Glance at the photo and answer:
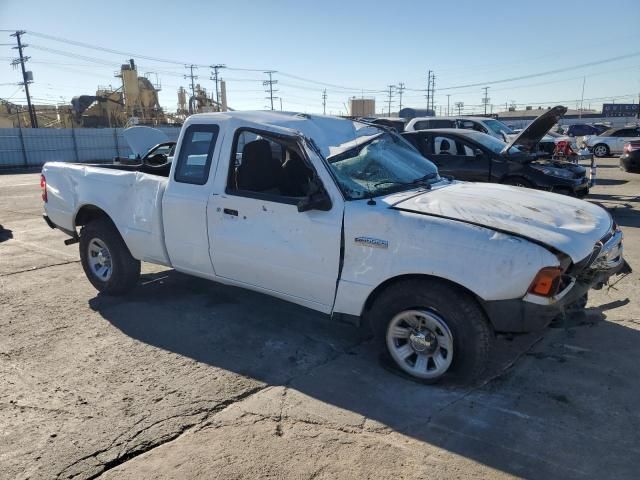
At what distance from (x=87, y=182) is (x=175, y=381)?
2.81 meters

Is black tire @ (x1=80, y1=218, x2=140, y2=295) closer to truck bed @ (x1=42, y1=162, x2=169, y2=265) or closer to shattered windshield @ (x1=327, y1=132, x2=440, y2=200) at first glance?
truck bed @ (x1=42, y1=162, x2=169, y2=265)

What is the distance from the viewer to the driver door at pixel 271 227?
12.3 ft

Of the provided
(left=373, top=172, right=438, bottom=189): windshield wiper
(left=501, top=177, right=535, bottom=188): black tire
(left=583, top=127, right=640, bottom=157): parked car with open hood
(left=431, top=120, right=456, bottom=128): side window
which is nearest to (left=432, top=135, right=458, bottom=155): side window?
(left=501, top=177, right=535, bottom=188): black tire

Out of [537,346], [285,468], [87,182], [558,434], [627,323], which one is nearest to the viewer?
[285,468]

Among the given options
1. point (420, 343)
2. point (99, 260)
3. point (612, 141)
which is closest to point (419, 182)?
Result: point (420, 343)

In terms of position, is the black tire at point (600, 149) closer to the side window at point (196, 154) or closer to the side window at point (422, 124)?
the side window at point (422, 124)

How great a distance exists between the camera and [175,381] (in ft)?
12.0

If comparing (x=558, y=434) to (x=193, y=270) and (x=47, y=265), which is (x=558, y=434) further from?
(x=47, y=265)

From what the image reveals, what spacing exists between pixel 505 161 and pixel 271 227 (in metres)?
6.68

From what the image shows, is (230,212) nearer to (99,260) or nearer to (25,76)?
(99,260)

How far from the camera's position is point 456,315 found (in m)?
3.29

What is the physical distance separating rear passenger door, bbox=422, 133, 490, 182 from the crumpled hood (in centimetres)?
529

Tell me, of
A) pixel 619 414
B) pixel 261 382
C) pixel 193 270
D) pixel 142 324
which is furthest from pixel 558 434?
pixel 142 324

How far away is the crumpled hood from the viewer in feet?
10.7
